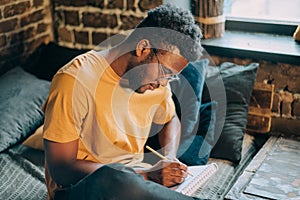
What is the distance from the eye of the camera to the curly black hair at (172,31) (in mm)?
1840

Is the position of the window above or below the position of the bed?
above

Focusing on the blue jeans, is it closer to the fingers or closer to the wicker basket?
the fingers

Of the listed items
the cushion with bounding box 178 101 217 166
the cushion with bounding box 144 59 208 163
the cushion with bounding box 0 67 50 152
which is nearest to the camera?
the cushion with bounding box 178 101 217 166

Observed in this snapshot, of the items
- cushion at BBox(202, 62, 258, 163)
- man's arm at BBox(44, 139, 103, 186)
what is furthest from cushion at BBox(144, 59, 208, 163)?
man's arm at BBox(44, 139, 103, 186)

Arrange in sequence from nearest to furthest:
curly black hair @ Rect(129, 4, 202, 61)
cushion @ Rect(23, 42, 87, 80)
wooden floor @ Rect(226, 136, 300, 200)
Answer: curly black hair @ Rect(129, 4, 202, 61) < wooden floor @ Rect(226, 136, 300, 200) < cushion @ Rect(23, 42, 87, 80)

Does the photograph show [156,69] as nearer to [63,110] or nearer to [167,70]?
[167,70]

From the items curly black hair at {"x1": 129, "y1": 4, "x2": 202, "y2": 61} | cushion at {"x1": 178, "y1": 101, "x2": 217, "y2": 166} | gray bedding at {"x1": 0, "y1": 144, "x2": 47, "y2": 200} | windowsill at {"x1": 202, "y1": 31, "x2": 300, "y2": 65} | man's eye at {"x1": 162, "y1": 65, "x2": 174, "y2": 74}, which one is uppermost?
curly black hair at {"x1": 129, "y1": 4, "x2": 202, "y2": 61}

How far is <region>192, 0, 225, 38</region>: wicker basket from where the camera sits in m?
3.01

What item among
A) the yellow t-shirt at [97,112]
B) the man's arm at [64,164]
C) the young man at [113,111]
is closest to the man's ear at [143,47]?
the young man at [113,111]

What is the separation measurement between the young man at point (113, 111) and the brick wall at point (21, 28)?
56.0 inches

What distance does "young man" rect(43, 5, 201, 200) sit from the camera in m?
1.77

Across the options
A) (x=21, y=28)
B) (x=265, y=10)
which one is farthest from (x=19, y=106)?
(x=265, y=10)

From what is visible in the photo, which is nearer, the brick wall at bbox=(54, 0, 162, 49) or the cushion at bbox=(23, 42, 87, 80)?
the brick wall at bbox=(54, 0, 162, 49)

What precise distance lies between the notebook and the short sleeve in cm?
46
